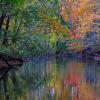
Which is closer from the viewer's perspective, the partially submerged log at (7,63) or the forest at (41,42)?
the forest at (41,42)

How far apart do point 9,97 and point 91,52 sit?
36994 millimetres

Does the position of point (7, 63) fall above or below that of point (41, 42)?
above

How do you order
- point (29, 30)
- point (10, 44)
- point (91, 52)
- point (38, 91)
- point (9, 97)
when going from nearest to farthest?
1. point (9, 97)
2. point (38, 91)
3. point (10, 44)
4. point (29, 30)
5. point (91, 52)

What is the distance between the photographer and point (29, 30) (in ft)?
120

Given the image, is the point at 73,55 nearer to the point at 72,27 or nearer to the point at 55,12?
the point at 72,27

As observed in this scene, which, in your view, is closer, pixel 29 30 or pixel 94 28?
pixel 29 30

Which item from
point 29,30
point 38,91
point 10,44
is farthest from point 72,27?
point 38,91

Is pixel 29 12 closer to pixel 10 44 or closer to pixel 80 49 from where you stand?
pixel 10 44

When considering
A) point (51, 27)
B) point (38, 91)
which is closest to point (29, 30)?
point (51, 27)

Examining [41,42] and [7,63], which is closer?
[7,63]

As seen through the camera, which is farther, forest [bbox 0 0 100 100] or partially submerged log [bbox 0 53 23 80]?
partially submerged log [bbox 0 53 23 80]

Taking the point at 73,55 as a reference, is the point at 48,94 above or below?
above

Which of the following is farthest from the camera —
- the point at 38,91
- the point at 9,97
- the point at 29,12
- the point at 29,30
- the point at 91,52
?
the point at 91,52

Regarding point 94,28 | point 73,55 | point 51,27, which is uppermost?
point 51,27
